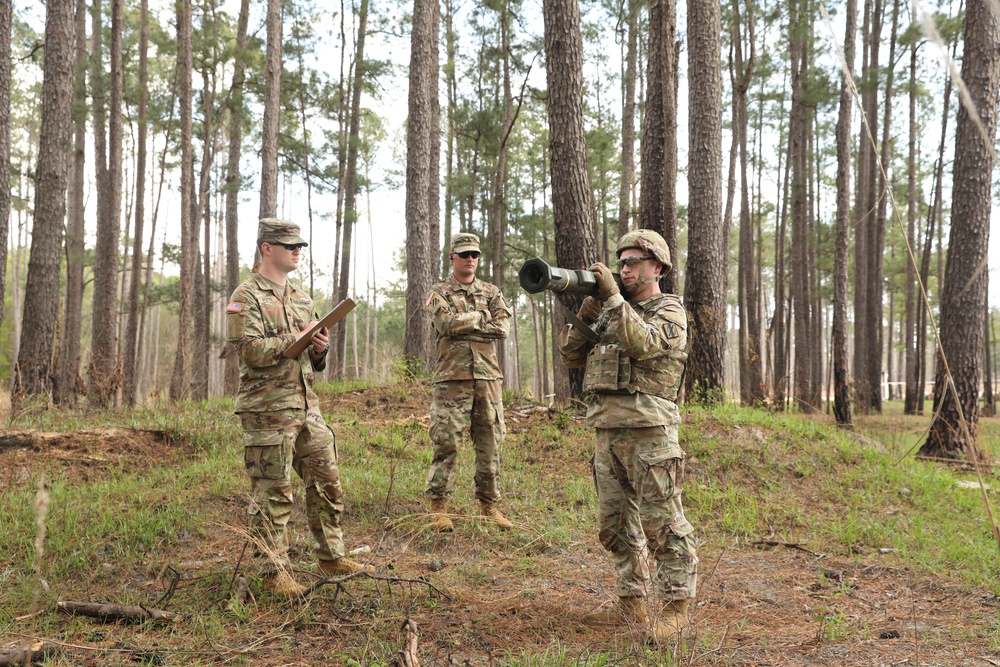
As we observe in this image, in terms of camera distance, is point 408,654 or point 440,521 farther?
point 440,521

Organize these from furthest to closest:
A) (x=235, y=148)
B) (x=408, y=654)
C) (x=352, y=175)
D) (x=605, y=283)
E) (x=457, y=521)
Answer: (x=352, y=175) < (x=235, y=148) < (x=457, y=521) < (x=605, y=283) < (x=408, y=654)

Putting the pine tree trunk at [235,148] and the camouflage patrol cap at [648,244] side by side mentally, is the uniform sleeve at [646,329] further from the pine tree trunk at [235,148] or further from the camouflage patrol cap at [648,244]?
the pine tree trunk at [235,148]

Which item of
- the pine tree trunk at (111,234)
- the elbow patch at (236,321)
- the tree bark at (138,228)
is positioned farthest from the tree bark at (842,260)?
the tree bark at (138,228)

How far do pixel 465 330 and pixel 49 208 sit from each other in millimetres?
7226

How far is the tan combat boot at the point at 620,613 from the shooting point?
11.9ft

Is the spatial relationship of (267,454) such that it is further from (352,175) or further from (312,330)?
(352,175)

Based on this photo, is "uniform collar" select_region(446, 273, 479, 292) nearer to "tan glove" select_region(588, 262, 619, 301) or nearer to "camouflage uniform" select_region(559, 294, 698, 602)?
"camouflage uniform" select_region(559, 294, 698, 602)

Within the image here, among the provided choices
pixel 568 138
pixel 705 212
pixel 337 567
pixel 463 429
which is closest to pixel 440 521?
pixel 463 429

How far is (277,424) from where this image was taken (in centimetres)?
394

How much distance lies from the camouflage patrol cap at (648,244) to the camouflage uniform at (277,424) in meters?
2.11

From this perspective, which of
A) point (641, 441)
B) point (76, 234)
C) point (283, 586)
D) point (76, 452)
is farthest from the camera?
point (76, 234)

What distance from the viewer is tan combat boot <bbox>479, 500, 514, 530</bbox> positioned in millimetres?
5262

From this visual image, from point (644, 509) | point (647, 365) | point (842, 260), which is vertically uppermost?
Answer: point (842, 260)

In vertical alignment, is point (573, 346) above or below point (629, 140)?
below
